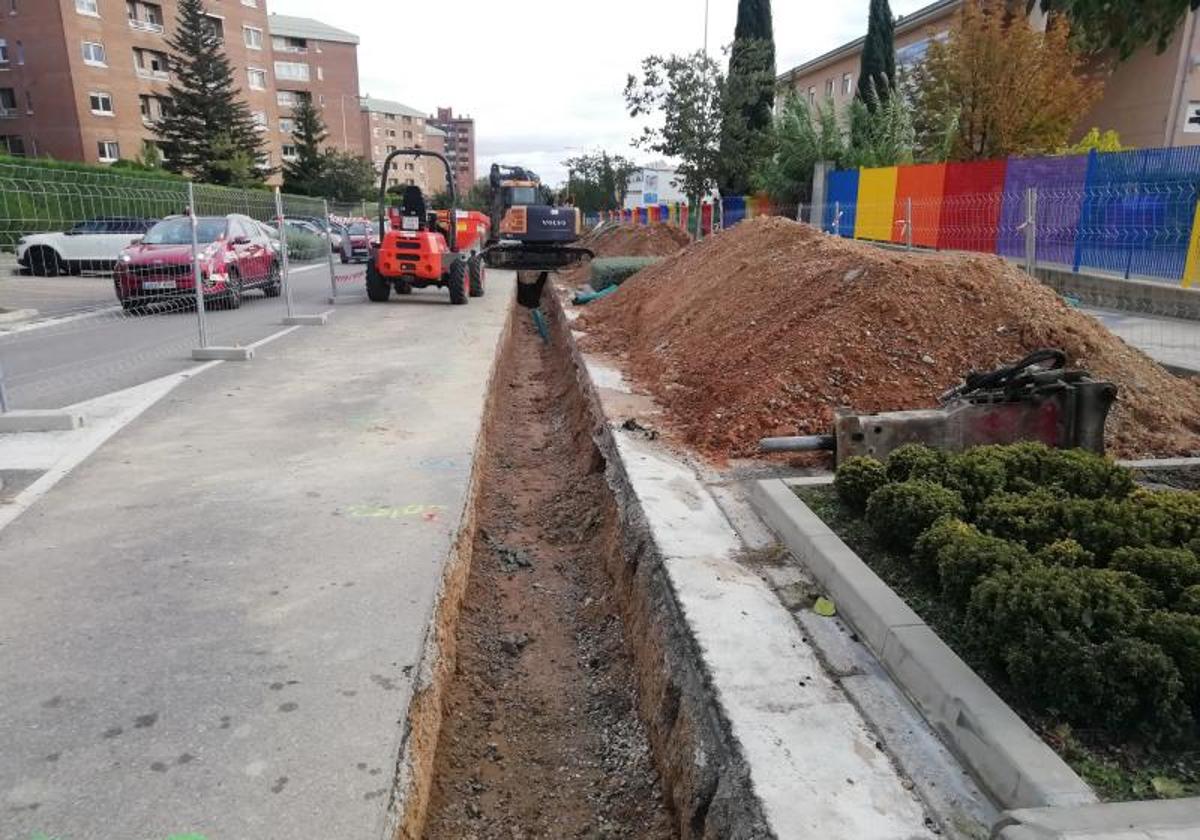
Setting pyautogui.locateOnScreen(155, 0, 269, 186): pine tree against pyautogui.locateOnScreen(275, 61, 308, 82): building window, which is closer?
pyautogui.locateOnScreen(155, 0, 269, 186): pine tree

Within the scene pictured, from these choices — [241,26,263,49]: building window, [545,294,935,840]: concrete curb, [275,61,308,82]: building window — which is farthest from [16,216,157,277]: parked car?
[275,61,308,82]: building window

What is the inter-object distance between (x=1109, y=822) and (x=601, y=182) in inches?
2369

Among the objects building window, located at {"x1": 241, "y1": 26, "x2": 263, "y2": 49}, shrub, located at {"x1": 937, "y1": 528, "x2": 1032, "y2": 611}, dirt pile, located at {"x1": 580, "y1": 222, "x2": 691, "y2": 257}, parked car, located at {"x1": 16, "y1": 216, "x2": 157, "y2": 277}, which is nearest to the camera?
shrub, located at {"x1": 937, "y1": 528, "x2": 1032, "y2": 611}

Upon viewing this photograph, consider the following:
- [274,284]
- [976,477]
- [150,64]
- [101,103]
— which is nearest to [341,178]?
[150,64]

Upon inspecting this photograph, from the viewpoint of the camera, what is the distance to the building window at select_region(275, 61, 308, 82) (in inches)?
2798

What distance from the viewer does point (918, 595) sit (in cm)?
304

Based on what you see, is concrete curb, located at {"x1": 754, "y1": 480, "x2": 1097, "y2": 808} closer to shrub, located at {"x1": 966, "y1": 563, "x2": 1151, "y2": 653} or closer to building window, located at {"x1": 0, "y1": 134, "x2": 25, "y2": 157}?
shrub, located at {"x1": 966, "y1": 563, "x2": 1151, "y2": 653}

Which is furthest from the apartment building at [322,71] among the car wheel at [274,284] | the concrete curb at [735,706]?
the concrete curb at [735,706]

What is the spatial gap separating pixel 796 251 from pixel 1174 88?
18973 mm

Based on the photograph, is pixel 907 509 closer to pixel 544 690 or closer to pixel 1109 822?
pixel 1109 822

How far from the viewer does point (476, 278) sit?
15250mm

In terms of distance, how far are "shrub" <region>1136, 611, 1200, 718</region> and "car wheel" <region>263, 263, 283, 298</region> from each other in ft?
51.1

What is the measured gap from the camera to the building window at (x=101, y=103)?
135ft

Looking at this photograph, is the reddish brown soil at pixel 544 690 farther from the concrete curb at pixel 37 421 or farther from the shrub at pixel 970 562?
the concrete curb at pixel 37 421
